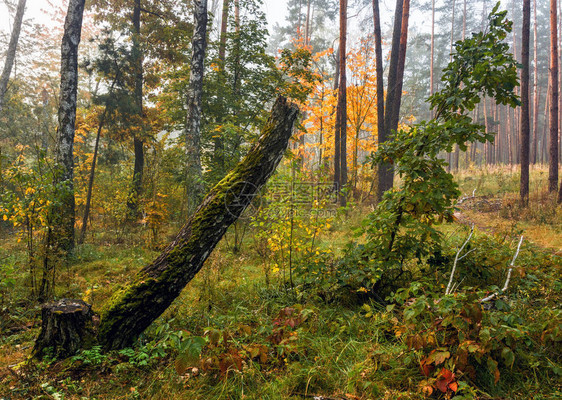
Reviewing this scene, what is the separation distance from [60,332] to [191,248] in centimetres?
117

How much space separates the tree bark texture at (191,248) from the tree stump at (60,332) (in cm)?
17

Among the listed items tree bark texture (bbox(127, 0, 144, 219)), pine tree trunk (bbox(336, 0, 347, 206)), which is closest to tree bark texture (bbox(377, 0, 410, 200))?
pine tree trunk (bbox(336, 0, 347, 206))

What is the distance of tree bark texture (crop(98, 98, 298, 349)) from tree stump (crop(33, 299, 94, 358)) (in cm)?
17

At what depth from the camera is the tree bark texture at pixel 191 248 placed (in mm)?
2379

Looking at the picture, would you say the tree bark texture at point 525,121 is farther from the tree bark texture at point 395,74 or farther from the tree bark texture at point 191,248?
the tree bark texture at point 191,248

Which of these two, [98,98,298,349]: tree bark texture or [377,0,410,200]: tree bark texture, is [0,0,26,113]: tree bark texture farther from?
[377,0,410,200]: tree bark texture

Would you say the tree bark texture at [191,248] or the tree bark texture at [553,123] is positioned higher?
the tree bark texture at [553,123]

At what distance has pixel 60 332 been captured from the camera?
7.23ft

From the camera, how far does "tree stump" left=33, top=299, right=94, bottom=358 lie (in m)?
2.19

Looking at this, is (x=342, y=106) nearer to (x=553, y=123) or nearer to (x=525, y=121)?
(x=525, y=121)

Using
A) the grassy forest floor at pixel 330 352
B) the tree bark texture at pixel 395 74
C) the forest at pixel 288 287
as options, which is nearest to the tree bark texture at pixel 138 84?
the forest at pixel 288 287

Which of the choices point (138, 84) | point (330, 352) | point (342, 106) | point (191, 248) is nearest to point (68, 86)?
point (138, 84)

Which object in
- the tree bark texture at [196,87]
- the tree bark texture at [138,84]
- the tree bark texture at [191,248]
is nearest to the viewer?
the tree bark texture at [191,248]

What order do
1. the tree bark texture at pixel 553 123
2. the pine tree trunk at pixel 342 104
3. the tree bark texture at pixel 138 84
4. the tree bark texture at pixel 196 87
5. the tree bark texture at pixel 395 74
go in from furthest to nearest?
the pine tree trunk at pixel 342 104 → the tree bark texture at pixel 395 74 → the tree bark texture at pixel 553 123 → the tree bark texture at pixel 138 84 → the tree bark texture at pixel 196 87
